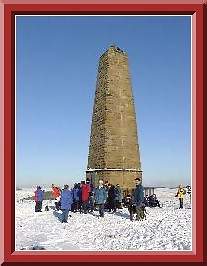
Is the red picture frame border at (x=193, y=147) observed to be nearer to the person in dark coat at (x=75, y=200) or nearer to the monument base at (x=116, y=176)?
the person in dark coat at (x=75, y=200)

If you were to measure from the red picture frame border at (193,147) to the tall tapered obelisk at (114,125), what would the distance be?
437 inches

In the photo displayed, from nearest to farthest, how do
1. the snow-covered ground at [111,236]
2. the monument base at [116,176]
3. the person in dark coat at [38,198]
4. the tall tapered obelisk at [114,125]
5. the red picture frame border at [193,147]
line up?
the red picture frame border at [193,147] < the snow-covered ground at [111,236] < the person in dark coat at [38,198] < the tall tapered obelisk at [114,125] < the monument base at [116,176]

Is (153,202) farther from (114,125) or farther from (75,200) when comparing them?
(114,125)

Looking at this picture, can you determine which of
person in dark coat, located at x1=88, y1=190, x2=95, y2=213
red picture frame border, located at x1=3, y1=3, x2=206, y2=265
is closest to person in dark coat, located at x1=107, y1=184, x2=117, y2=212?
person in dark coat, located at x1=88, y1=190, x2=95, y2=213

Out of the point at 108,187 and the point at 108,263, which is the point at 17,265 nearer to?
the point at 108,263

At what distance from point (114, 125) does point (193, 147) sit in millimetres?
11264

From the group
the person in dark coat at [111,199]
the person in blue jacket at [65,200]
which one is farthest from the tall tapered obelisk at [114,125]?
the person in blue jacket at [65,200]

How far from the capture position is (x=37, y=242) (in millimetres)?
8172

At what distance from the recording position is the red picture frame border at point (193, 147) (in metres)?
7.16

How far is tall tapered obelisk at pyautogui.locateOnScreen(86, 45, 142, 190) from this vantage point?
18.4 m

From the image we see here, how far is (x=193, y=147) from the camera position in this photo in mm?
7281

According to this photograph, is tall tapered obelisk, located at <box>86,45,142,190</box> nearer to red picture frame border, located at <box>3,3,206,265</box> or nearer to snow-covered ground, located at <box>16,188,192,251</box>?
snow-covered ground, located at <box>16,188,192,251</box>

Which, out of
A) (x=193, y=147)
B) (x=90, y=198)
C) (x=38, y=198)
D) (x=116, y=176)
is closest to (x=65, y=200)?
(x=38, y=198)
